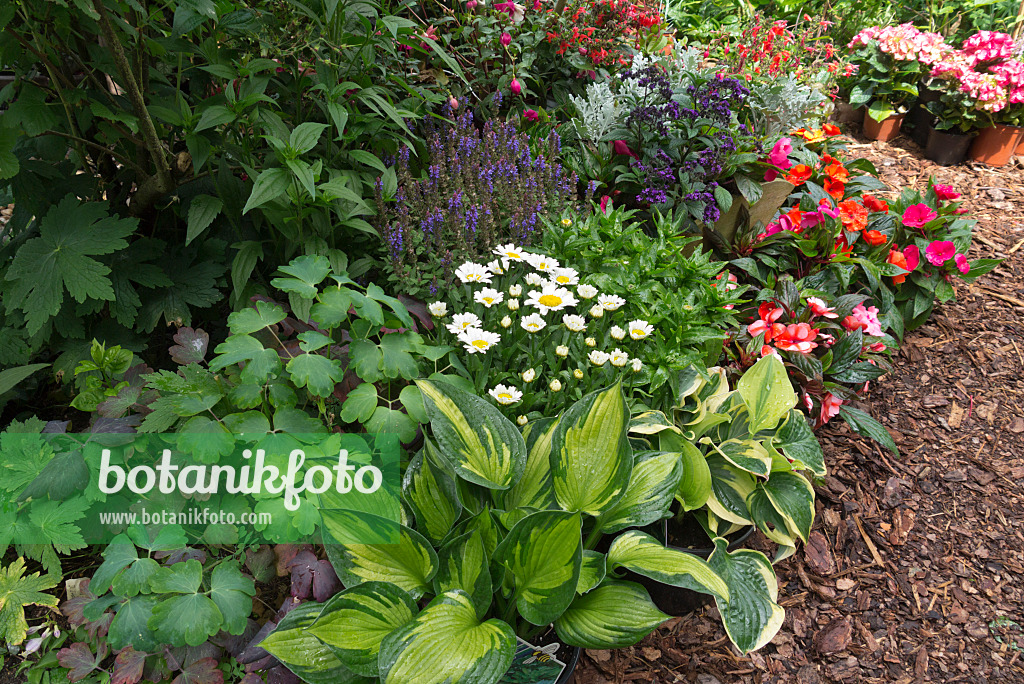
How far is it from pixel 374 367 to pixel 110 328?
3.42 feet

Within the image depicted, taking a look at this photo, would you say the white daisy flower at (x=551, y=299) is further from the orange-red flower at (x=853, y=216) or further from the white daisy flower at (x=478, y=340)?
the orange-red flower at (x=853, y=216)

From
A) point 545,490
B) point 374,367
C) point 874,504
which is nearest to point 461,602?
point 545,490

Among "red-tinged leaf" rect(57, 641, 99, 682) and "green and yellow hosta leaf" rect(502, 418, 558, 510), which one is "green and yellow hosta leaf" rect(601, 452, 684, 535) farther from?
"red-tinged leaf" rect(57, 641, 99, 682)

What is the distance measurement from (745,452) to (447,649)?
1.00m

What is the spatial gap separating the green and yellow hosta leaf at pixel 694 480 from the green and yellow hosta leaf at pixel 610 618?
1.20 ft

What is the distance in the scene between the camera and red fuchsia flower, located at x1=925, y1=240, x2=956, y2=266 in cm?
273

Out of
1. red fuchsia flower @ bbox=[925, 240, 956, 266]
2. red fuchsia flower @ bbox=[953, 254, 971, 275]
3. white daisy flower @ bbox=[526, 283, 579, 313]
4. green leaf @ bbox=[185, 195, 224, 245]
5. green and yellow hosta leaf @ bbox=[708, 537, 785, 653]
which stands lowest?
green and yellow hosta leaf @ bbox=[708, 537, 785, 653]

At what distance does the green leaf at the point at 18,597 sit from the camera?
155 centimetres

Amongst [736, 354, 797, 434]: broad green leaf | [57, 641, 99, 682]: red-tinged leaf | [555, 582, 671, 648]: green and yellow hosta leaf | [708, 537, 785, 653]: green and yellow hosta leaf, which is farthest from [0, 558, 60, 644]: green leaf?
[736, 354, 797, 434]: broad green leaf

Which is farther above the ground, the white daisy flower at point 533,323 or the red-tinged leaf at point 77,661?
the white daisy flower at point 533,323

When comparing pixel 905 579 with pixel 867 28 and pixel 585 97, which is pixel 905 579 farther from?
pixel 867 28

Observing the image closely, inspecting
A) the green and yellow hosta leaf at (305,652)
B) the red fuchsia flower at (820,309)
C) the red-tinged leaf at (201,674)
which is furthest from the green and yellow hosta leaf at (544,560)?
the red fuchsia flower at (820,309)

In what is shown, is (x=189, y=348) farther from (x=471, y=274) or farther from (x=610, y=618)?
(x=610, y=618)

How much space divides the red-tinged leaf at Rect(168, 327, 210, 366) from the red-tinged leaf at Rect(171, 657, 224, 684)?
675 millimetres
